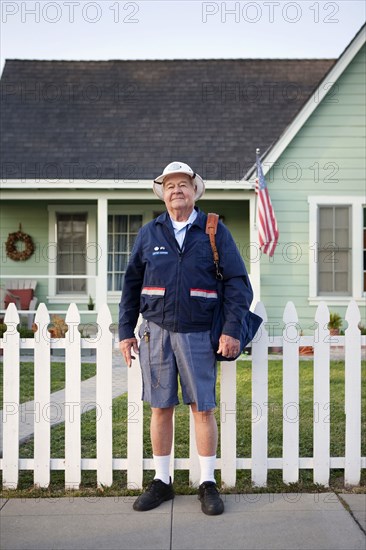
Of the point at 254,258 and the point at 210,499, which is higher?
the point at 254,258

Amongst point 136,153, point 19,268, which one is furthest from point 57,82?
point 19,268

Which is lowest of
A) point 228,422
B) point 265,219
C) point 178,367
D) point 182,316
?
point 228,422

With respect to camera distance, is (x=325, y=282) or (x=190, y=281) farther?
(x=325, y=282)

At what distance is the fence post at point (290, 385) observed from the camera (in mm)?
4863

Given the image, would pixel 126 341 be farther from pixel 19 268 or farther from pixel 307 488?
pixel 19 268

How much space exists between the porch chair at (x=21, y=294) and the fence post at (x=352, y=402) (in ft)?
34.3

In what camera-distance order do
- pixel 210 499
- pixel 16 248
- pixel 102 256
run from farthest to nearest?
pixel 16 248
pixel 102 256
pixel 210 499

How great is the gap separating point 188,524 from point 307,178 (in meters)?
10.1

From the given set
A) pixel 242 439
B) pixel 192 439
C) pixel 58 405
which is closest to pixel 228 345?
pixel 192 439

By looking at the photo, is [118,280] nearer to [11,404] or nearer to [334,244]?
[334,244]

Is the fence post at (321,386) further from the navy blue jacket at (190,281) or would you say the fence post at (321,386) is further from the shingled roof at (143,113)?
the shingled roof at (143,113)

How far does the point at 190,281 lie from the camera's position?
176 inches

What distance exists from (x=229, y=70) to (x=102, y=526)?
15415 mm

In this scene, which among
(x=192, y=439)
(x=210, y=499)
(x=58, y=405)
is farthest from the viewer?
(x=58, y=405)
